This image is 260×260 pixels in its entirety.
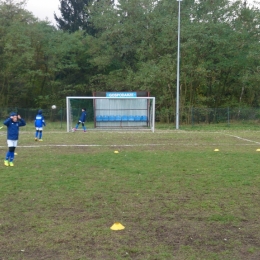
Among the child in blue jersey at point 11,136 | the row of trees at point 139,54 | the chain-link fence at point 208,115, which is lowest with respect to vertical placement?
the chain-link fence at point 208,115

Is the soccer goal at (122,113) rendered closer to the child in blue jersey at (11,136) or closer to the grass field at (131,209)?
the grass field at (131,209)

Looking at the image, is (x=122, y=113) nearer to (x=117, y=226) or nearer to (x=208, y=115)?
(x=208, y=115)

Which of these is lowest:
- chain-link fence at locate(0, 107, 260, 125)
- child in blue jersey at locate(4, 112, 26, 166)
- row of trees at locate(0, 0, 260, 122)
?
chain-link fence at locate(0, 107, 260, 125)

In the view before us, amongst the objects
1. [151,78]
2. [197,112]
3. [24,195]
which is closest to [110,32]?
[151,78]

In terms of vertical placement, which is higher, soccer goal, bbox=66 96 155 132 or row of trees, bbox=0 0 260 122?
row of trees, bbox=0 0 260 122

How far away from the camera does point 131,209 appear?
7.17 metres

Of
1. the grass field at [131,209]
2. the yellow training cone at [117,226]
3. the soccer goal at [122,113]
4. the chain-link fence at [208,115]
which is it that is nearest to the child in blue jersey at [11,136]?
the grass field at [131,209]

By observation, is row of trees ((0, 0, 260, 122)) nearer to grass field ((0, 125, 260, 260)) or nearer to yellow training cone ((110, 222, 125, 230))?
grass field ((0, 125, 260, 260))

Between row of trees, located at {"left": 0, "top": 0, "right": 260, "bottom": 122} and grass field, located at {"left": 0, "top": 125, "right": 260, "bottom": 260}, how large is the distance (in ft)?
76.3

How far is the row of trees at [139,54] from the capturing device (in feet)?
115

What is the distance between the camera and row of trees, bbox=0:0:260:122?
115 feet

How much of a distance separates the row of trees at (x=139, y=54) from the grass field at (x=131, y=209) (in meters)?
23.3

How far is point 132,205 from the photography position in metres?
7.42

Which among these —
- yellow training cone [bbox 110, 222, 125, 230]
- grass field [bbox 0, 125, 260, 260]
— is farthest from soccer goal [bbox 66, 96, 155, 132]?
yellow training cone [bbox 110, 222, 125, 230]
